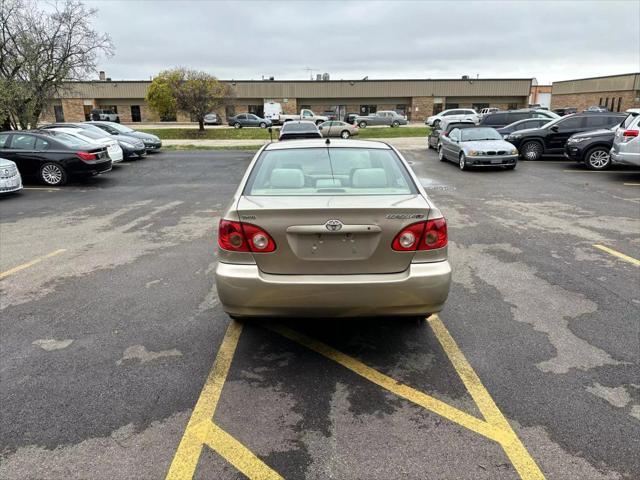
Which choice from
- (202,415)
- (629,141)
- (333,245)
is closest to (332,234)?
(333,245)

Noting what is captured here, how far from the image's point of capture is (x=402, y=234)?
328cm

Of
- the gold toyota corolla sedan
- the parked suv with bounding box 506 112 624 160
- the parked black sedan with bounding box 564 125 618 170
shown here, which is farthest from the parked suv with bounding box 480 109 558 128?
the gold toyota corolla sedan

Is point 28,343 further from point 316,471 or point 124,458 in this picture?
point 316,471

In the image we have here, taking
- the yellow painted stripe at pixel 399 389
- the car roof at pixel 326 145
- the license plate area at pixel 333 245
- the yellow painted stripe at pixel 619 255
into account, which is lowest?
the yellow painted stripe at pixel 619 255

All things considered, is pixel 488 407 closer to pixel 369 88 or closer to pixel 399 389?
pixel 399 389

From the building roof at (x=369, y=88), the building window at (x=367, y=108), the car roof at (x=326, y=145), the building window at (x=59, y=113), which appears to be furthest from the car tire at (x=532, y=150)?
the building window at (x=59, y=113)

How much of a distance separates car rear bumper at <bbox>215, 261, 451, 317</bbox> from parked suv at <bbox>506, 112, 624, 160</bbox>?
16.5 m

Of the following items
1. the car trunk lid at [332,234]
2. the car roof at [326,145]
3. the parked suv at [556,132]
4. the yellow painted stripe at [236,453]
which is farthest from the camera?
the parked suv at [556,132]

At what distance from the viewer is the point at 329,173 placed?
4148mm

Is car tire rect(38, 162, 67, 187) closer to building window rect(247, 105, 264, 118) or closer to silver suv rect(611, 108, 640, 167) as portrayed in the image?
silver suv rect(611, 108, 640, 167)

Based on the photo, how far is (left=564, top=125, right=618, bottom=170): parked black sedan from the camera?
570 inches

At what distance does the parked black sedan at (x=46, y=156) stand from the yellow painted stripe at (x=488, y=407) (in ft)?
40.0

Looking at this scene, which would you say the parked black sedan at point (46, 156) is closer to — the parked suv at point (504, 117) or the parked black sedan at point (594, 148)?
the parked black sedan at point (594, 148)

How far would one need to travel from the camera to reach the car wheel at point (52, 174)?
1302 centimetres
